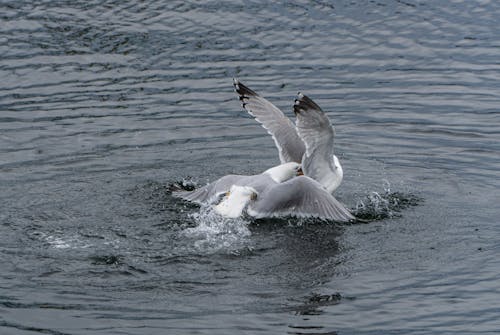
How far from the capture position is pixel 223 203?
12773 millimetres

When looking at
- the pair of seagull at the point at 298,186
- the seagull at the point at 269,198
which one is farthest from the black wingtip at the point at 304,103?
the seagull at the point at 269,198

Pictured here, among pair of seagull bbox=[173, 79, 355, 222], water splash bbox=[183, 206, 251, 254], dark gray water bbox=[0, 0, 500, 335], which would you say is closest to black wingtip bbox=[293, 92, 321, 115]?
pair of seagull bbox=[173, 79, 355, 222]

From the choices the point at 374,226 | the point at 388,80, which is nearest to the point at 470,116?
the point at 388,80

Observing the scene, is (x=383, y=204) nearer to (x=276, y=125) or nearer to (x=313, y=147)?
(x=313, y=147)

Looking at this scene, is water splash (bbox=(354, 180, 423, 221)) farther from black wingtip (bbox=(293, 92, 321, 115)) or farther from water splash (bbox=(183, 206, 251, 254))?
water splash (bbox=(183, 206, 251, 254))

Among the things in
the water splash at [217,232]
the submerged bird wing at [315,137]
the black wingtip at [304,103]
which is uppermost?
the black wingtip at [304,103]

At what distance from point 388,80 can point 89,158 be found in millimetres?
6157

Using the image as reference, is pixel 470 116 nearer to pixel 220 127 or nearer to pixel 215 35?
pixel 220 127

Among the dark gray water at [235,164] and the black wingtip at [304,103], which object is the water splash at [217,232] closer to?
the dark gray water at [235,164]

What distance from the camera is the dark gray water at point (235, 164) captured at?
33.5ft

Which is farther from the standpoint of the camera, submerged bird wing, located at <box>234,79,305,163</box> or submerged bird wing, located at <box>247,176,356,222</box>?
submerged bird wing, located at <box>234,79,305,163</box>

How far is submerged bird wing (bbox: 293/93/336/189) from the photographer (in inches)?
508

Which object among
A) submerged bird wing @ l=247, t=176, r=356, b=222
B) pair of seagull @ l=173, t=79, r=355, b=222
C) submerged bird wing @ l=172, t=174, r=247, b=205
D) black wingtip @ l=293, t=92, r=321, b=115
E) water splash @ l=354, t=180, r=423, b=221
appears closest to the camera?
submerged bird wing @ l=247, t=176, r=356, b=222

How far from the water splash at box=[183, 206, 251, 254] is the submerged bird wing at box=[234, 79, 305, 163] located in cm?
199
